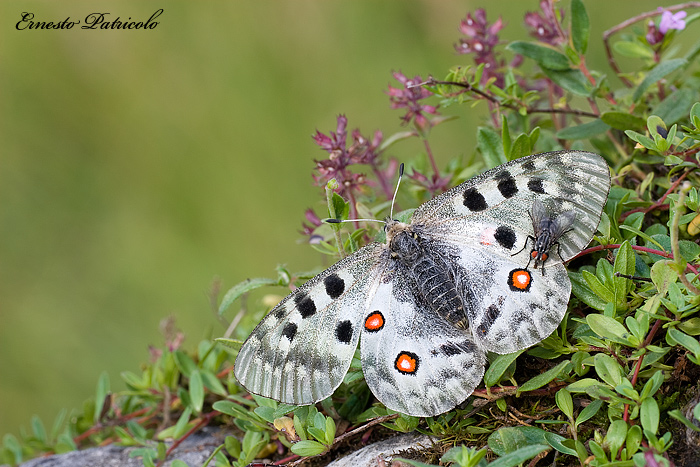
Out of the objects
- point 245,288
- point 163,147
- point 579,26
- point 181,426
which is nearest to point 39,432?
point 181,426

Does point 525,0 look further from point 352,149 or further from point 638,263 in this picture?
point 638,263

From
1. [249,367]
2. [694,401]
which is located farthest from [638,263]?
[249,367]

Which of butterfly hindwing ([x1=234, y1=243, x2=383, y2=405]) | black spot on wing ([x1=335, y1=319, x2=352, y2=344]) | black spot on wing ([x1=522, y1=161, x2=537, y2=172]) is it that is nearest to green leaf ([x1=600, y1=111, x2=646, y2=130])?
black spot on wing ([x1=522, y1=161, x2=537, y2=172])

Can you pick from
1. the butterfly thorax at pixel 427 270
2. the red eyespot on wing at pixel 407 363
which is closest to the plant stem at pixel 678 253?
the butterfly thorax at pixel 427 270

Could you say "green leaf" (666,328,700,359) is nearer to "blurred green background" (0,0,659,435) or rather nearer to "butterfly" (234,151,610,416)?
"butterfly" (234,151,610,416)

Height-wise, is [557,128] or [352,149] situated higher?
[352,149]

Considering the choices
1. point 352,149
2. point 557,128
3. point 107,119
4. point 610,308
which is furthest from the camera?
point 107,119
